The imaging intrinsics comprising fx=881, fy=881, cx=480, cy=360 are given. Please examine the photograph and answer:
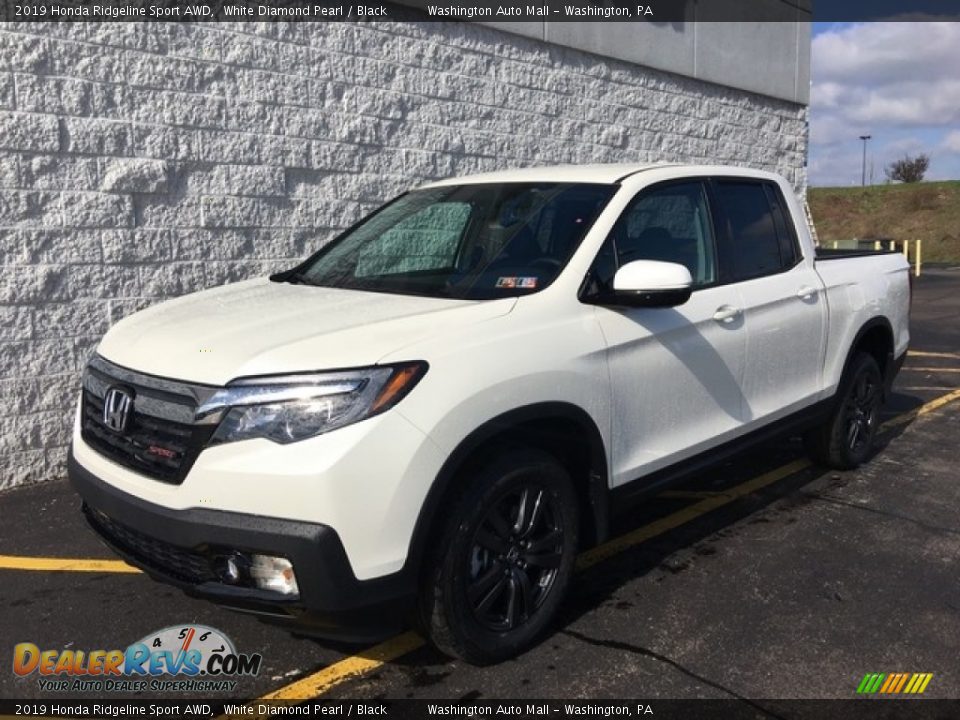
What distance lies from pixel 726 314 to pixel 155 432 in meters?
2.62

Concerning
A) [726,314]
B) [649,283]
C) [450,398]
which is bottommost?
[450,398]

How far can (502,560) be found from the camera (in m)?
3.25

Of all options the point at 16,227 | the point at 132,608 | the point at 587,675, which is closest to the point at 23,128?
the point at 16,227

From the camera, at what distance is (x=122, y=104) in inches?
226

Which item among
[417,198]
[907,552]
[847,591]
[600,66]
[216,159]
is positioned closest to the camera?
[847,591]

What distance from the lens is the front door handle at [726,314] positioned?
4.15 m

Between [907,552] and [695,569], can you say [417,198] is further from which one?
[907,552]

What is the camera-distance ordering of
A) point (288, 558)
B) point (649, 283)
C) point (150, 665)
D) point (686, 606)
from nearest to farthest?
1. point (288, 558)
2. point (150, 665)
3. point (649, 283)
4. point (686, 606)

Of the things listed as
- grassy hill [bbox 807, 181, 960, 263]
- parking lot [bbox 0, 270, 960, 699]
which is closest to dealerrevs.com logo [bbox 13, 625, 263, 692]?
parking lot [bbox 0, 270, 960, 699]

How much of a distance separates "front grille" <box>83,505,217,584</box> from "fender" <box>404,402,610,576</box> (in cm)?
68

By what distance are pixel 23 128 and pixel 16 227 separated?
600 millimetres

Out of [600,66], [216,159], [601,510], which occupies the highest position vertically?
[600,66]

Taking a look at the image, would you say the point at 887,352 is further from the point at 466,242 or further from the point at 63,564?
the point at 63,564

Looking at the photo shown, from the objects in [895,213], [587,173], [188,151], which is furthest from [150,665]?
[895,213]
